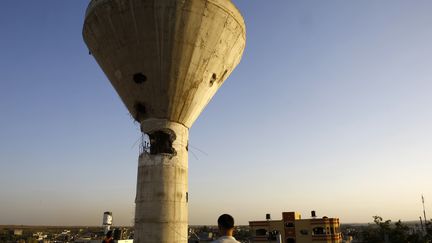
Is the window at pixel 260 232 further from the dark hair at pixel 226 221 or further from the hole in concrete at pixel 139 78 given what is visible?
the dark hair at pixel 226 221

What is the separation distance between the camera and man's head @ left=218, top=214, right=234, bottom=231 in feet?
15.1

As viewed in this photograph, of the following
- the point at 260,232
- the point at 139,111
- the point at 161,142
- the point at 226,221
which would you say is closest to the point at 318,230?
the point at 260,232

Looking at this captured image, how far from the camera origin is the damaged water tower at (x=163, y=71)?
15.1 m

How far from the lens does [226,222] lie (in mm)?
4656

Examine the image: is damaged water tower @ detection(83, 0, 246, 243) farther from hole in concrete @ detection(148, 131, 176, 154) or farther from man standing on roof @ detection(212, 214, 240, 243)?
man standing on roof @ detection(212, 214, 240, 243)

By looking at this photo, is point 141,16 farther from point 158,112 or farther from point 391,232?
point 391,232

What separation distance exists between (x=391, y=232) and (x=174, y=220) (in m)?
60.6

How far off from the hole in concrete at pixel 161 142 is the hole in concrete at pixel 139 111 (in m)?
1.03

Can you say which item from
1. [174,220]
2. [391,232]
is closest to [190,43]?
[174,220]

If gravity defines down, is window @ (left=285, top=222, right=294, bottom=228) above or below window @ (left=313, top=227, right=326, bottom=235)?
above

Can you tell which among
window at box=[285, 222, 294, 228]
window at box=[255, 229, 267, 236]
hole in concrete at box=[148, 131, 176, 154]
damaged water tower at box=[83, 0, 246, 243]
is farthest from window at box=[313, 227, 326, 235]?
hole in concrete at box=[148, 131, 176, 154]

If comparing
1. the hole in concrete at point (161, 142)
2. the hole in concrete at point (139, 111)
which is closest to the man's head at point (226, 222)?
the hole in concrete at point (161, 142)

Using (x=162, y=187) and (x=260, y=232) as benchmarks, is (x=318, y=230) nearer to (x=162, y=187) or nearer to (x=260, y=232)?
(x=260, y=232)

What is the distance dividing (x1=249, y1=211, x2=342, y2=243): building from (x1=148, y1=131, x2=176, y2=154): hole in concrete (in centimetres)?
3698
